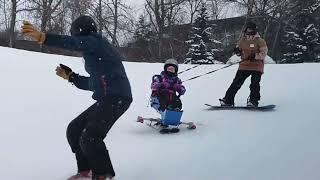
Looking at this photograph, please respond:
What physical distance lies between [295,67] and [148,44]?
106ft

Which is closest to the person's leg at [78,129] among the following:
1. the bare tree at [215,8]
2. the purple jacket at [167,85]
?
the purple jacket at [167,85]

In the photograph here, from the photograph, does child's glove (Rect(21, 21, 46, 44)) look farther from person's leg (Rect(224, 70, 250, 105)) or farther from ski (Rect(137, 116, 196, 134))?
person's leg (Rect(224, 70, 250, 105))

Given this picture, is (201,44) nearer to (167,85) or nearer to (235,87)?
(235,87)

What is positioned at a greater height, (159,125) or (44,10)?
(44,10)

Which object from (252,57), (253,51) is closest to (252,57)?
(252,57)

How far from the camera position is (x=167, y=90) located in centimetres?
820

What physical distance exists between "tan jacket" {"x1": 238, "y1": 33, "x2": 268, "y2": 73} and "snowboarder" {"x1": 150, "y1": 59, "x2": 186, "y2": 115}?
85.6 inches

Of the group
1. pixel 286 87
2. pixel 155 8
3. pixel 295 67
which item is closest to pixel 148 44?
pixel 155 8

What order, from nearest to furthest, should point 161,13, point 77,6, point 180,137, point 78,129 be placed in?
point 78,129, point 180,137, point 77,6, point 161,13

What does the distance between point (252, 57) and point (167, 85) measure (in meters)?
2.43

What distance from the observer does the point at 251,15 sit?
42.6 meters

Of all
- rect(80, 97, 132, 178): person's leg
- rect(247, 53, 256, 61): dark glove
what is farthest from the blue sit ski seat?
rect(80, 97, 132, 178): person's leg

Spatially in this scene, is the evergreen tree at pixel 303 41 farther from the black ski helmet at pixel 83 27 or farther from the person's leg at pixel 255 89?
the black ski helmet at pixel 83 27

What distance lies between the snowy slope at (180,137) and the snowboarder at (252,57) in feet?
1.78
